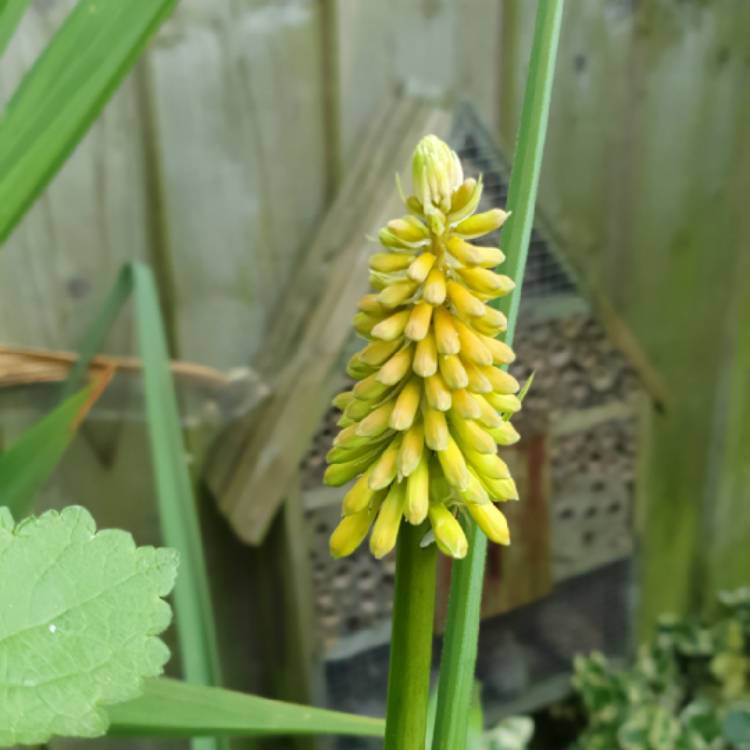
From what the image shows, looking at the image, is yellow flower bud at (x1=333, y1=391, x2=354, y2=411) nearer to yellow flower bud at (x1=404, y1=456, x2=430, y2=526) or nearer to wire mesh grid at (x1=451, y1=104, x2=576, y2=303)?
yellow flower bud at (x1=404, y1=456, x2=430, y2=526)

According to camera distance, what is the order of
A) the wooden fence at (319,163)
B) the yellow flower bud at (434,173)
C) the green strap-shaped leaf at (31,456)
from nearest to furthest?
1. the yellow flower bud at (434,173)
2. the green strap-shaped leaf at (31,456)
3. the wooden fence at (319,163)

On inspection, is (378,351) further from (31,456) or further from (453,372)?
(31,456)

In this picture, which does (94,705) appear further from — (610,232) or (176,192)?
(610,232)

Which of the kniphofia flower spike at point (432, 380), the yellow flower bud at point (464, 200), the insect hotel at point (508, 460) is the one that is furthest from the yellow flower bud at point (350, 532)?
the insect hotel at point (508, 460)

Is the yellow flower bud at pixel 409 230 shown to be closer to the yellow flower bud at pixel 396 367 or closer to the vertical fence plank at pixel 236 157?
the yellow flower bud at pixel 396 367

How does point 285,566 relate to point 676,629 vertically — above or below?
above

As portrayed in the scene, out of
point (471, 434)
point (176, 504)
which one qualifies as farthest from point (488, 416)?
point (176, 504)

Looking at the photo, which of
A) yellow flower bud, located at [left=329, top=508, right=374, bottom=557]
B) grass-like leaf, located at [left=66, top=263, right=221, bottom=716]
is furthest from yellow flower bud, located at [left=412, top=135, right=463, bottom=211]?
grass-like leaf, located at [left=66, top=263, right=221, bottom=716]

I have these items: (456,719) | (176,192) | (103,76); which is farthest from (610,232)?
(456,719)
